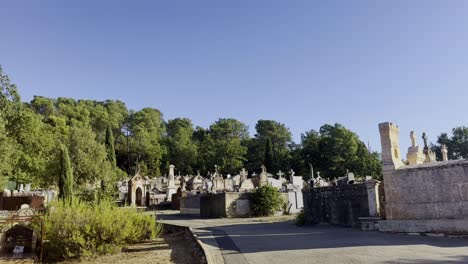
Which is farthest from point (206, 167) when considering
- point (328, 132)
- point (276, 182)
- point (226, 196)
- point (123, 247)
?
point (123, 247)

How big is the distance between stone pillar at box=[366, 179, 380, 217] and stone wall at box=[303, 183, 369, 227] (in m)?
0.28

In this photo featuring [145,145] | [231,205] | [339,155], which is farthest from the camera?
[145,145]

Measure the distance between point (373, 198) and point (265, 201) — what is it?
1043 centimetres

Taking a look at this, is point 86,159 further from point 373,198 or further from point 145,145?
point 373,198

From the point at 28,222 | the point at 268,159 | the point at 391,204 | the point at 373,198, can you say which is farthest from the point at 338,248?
the point at 268,159

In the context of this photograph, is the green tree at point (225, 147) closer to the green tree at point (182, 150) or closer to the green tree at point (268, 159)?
the green tree at point (182, 150)

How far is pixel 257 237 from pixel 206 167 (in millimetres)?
56148

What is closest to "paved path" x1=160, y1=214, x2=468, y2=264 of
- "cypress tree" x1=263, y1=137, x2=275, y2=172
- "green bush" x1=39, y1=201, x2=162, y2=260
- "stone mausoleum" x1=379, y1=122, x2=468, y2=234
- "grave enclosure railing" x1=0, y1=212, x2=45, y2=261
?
"stone mausoleum" x1=379, y1=122, x2=468, y2=234

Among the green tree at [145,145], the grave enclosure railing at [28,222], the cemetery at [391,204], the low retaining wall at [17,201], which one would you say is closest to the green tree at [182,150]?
the green tree at [145,145]

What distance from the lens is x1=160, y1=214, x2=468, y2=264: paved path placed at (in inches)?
324

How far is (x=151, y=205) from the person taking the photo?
3931 cm

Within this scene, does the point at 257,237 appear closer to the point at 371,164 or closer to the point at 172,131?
the point at 371,164

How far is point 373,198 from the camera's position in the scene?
14.2 meters

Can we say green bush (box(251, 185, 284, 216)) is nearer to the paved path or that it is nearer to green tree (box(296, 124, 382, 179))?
the paved path
